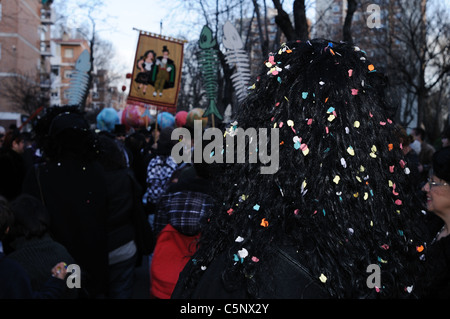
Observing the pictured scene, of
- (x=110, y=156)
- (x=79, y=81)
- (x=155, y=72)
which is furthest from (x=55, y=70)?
(x=110, y=156)

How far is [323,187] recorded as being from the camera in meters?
1.27

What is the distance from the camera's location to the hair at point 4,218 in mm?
2507

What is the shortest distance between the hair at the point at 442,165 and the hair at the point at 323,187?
118 centimetres

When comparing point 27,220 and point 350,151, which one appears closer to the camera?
point 350,151

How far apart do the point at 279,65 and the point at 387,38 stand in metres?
25.4

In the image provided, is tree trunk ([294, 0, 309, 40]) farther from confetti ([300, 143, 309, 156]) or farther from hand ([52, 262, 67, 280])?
confetti ([300, 143, 309, 156])

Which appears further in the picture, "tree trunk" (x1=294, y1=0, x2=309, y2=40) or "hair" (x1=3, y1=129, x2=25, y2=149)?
"tree trunk" (x1=294, y1=0, x2=309, y2=40)

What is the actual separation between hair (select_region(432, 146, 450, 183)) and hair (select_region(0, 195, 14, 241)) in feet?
7.72

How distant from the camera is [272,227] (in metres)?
1.27

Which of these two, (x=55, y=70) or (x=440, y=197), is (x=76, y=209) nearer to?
(x=440, y=197)

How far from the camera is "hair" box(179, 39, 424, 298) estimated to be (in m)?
1.26

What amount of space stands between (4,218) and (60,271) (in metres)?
0.44

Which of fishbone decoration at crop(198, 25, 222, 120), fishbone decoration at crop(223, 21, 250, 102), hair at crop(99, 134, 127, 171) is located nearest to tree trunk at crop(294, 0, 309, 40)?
fishbone decoration at crop(198, 25, 222, 120)
